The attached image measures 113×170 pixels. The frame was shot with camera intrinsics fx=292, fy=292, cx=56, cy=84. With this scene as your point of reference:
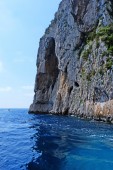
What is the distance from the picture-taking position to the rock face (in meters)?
49.0

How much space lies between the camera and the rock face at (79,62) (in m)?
49.0

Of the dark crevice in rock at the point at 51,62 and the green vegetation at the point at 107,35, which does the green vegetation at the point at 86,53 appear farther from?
the dark crevice in rock at the point at 51,62

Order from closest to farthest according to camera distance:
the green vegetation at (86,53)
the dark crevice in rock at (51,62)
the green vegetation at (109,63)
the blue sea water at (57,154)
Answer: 1. the blue sea water at (57,154)
2. the green vegetation at (109,63)
3. the green vegetation at (86,53)
4. the dark crevice in rock at (51,62)

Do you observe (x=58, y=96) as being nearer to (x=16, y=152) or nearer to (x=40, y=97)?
(x=40, y=97)

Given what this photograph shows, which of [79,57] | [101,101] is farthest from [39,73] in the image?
[101,101]

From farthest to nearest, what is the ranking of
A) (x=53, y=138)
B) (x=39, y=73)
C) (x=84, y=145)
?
(x=39, y=73)
(x=53, y=138)
(x=84, y=145)

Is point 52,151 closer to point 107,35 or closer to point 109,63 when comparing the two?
point 109,63

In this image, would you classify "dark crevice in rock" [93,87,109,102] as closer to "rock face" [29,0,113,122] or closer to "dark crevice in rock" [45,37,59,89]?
"rock face" [29,0,113,122]

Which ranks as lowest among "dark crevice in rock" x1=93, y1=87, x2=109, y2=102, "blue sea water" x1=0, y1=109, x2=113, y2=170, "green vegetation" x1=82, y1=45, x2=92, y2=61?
"blue sea water" x1=0, y1=109, x2=113, y2=170

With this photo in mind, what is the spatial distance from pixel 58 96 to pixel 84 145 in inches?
2161

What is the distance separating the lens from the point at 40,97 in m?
94.2

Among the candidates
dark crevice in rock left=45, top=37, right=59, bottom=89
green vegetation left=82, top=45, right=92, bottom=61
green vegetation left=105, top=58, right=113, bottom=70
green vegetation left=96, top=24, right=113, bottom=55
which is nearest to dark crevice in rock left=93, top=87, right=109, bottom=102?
green vegetation left=105, top=58, right=113, bottom=70

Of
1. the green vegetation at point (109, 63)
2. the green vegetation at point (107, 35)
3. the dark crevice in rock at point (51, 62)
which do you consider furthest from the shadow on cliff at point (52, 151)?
the dark crevice in rock at point (51, 62)

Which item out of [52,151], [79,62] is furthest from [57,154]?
[79,62]
